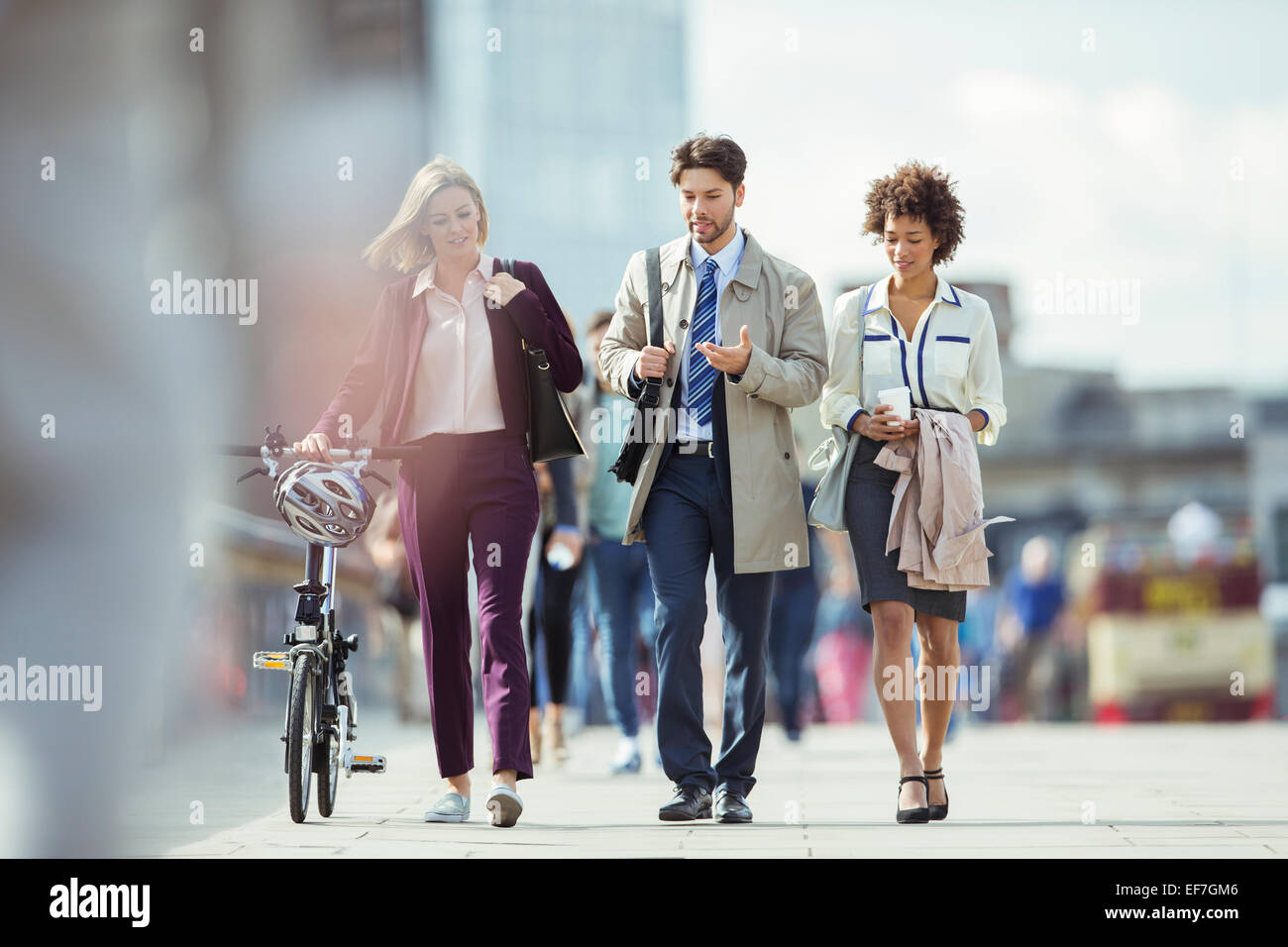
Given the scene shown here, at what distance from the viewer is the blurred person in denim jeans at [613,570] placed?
8.23m

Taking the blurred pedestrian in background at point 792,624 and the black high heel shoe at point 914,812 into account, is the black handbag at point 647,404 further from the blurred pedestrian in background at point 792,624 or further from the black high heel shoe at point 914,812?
the blurred pedestrian in background at point 792,624

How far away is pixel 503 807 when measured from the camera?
5.40m

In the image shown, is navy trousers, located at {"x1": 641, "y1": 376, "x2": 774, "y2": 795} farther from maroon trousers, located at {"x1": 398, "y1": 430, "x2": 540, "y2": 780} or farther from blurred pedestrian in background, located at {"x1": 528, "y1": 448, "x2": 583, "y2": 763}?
blurred pedestrian in background, located at {"x1": 528, "y1": 448, "x2": 583, "y2": 763}

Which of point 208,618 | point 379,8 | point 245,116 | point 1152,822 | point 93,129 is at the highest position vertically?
point 379,8

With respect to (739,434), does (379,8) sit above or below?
above

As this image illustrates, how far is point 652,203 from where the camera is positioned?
206 ft

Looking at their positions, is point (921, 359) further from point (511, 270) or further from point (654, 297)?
point (511, 270)

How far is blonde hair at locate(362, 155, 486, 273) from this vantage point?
18.7ft

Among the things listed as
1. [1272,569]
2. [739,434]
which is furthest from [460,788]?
[1272,569]

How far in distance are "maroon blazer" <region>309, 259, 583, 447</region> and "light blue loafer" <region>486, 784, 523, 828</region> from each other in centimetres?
114

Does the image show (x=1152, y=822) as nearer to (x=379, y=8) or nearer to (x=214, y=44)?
(x=214, y=44)

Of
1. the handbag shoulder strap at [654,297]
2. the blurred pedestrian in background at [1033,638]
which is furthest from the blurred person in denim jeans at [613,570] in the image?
the blurred pedestrian in background at [1033,638]

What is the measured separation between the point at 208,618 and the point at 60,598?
1.30 metres
